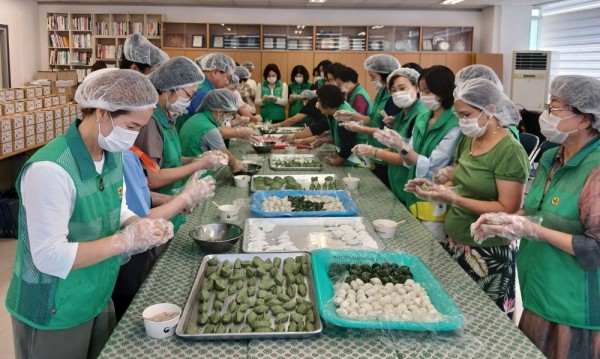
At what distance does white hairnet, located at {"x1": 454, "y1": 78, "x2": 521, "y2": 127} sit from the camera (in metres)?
2.20

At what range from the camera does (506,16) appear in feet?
30.8

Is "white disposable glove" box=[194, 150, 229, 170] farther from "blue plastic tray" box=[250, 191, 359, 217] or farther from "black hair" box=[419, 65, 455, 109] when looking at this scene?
"black hair" box=[419, 65, 455, 109]

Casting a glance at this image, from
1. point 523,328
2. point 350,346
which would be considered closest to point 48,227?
point 350,346

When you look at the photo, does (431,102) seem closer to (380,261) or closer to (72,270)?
(380,261)

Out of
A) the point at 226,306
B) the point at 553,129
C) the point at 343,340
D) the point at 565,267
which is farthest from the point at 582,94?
the point at 226,306

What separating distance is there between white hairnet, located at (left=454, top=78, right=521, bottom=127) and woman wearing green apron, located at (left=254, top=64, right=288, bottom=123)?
508 centimetres

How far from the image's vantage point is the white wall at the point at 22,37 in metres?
8.57

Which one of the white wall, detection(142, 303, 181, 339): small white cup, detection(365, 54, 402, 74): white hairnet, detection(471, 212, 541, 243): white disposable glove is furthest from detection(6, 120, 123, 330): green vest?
the white wall

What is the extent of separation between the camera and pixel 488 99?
2205 mm

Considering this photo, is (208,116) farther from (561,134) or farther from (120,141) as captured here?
(561,134)

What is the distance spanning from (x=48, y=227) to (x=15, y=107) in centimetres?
447

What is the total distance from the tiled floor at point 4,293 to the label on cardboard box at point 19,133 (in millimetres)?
1001

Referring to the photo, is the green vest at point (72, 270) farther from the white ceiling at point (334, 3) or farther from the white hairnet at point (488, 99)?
the white ceiling at point (334, 3)

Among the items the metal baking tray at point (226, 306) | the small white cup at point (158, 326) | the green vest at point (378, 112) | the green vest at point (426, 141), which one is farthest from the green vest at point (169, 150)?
the green vest at point (378, 112)
